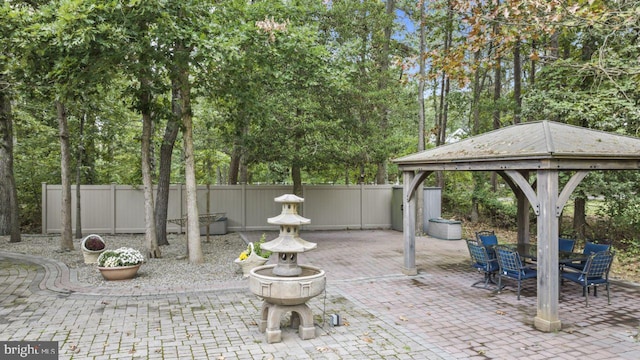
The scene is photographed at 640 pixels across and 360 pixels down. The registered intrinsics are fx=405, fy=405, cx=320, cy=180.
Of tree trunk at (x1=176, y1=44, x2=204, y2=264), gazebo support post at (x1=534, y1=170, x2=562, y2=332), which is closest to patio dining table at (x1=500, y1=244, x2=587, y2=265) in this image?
gazebo support post at (x1=534, y1=170, x2=562, y2=332)

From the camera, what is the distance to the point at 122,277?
736 centimetres

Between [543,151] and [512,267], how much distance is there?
221cm

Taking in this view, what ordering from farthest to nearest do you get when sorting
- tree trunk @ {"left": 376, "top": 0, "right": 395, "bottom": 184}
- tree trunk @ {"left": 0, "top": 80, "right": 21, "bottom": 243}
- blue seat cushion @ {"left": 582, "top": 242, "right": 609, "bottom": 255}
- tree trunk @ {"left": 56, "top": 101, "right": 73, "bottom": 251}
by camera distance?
tree trunk @ {"left": 376, "top": 0, "right": 395, "bottom": 184}, tree trunk @ {"left": 0, "top": 80, "right": 21, "bottom": 243}, tree trunk @ {"left": 56, "top": 101, "right": 73, "bottom": 251}, blue seat cushion @ {"left": 582, "top": 242, "right": 609, "bottom": 255}

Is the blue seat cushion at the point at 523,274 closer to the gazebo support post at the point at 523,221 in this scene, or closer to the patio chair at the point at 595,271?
the patio chair at the point at 595,271

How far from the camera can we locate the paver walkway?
4457mm

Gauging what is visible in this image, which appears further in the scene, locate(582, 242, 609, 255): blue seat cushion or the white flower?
the white flower

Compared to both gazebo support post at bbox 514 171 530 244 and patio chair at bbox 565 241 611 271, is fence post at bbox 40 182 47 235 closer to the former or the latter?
gazebo support post at bbox 514 171 530 244

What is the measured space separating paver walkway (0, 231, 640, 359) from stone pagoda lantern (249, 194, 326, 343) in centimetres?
19

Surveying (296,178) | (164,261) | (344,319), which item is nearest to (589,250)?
(344,319)

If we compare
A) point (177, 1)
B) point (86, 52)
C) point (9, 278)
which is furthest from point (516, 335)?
point (9, 278)

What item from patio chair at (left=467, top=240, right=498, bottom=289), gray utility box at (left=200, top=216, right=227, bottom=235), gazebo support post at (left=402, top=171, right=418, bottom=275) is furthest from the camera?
gray utility box at (left=200, top=216, right=227, bottom=235)

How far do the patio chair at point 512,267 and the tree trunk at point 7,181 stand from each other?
11515mm

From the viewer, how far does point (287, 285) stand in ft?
15.2

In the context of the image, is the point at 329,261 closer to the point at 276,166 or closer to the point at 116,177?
the point at 276,166
